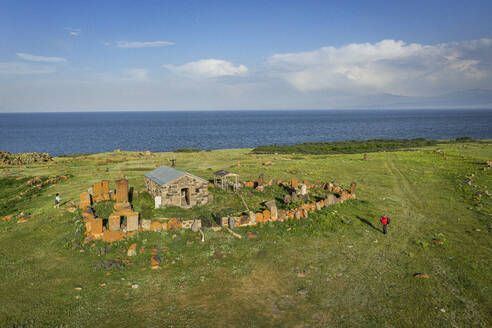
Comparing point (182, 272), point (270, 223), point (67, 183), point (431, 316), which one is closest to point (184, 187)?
point (270, 223)

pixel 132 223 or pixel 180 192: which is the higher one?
pixel 180 192

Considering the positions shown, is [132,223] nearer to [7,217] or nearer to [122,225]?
[122,225]

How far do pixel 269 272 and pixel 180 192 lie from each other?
12598 millimetres

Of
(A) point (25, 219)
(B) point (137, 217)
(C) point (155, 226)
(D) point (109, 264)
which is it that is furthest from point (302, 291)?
→ (A) point (25, 219)

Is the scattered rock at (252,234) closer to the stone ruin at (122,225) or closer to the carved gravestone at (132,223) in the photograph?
the stone ruin at (122,225)

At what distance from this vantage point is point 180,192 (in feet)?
87.2

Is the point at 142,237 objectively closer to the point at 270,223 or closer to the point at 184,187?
the point at 184,187

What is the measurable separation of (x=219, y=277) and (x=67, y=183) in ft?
107

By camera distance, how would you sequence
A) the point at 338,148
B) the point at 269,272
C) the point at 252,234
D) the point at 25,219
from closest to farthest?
the point at 269,272 → the point at 252,234 → the point at 25,219 → the point at 338,148

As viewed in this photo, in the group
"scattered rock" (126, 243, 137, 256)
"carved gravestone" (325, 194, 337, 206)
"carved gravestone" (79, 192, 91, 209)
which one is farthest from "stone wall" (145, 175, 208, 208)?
"carved gravestone" (325, 194, 337, 206)

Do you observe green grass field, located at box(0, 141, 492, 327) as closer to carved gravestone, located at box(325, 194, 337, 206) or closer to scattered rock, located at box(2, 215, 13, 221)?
carved gravestone, located at box(325, 194, 337, 206)

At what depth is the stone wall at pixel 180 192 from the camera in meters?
26.3

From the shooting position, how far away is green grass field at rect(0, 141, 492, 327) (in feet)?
44.2

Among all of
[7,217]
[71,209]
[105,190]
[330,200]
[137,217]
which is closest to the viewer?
[137,217]
